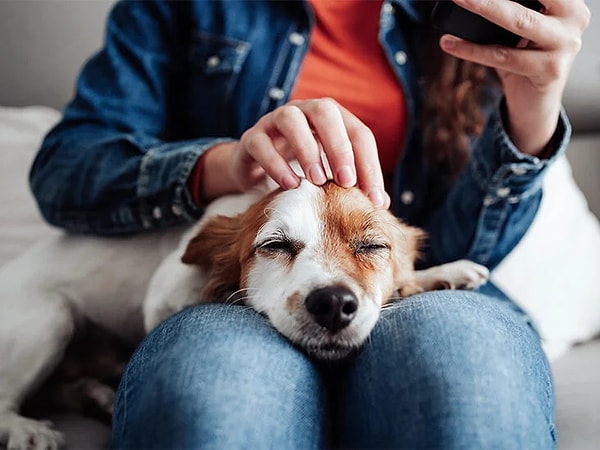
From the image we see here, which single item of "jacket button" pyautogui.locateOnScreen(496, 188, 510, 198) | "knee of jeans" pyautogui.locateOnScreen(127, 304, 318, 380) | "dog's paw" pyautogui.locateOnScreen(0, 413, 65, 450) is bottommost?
"dog's paw" pyautogui.locateOnScreen(0, 413, 65, 450)

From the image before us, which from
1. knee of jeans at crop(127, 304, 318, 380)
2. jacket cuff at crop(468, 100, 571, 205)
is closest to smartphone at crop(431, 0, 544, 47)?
Result: jacket cuff at crop(468, 100, 571, 205)

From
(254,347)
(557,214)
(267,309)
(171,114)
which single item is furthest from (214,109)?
(557,214)

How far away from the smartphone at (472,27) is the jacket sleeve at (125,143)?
43 centimetres

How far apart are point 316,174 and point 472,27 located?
1.10ft

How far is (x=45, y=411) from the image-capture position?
125cm

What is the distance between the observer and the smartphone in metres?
1.04

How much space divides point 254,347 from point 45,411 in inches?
23.7

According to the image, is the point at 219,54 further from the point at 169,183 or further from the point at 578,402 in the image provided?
the point at 578,402

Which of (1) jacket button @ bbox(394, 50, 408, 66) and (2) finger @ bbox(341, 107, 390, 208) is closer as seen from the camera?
(2) finger @ bbox(341, 107, 390, 208)

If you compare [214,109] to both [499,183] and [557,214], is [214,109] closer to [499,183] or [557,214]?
[499,183]

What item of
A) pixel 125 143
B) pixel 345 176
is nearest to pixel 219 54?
pixel 125 143

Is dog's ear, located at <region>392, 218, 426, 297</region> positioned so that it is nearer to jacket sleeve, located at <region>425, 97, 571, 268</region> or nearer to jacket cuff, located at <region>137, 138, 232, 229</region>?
jacket sleeve, located at <region>425, 97, 571, 268</region>

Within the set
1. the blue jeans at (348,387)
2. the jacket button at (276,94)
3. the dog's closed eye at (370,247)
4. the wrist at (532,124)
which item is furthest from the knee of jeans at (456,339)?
the jacket button at (276,94)

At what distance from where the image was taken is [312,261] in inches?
38.4
